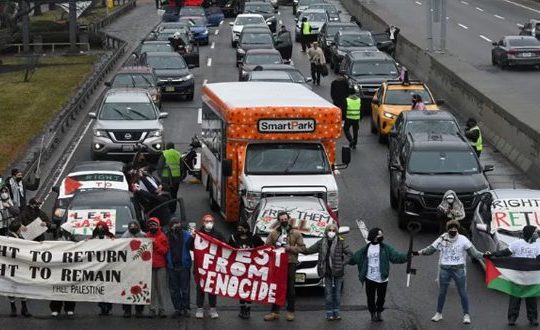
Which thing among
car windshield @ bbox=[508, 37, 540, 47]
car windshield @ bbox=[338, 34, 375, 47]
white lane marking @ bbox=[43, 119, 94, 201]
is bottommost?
white lane marking @ bbox=[43, 119, 94, 201]

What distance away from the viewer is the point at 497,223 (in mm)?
21484

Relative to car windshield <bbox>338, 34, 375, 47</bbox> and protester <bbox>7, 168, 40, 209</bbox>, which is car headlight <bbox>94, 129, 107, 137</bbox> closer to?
protester <bbox>7, 168, 40, 209</bbox>

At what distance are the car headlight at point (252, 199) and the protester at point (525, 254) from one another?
5.55 metres

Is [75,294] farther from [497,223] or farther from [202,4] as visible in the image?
[202,4]

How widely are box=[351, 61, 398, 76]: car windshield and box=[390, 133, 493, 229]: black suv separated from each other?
14250mm

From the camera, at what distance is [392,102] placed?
118 ft

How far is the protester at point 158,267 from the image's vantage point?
1897 cm

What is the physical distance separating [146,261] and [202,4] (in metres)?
61.3

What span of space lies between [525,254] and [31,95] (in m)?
31.7

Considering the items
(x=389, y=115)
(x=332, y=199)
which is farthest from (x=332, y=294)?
(x=389, y=115)

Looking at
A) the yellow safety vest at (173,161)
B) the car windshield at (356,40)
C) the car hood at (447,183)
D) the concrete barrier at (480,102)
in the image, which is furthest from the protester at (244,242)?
the car windshield at (356,40)

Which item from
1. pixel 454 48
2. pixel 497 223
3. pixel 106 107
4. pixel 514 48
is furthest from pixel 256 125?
pixel 454 48

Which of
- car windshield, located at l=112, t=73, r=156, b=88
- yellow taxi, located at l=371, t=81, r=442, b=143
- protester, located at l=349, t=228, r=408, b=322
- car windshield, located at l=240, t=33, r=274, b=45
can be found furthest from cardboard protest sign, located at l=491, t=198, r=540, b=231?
car windshield, located at l=240, t=33, r=274, b=45

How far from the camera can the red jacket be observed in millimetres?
18938
